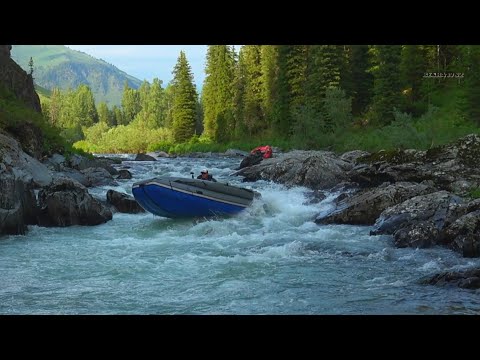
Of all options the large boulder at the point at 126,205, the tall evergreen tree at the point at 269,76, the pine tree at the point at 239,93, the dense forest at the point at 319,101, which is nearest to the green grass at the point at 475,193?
the dense forest at the point at 319,101

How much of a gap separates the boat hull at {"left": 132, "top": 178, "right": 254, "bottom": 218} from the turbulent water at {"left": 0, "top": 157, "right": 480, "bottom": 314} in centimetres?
22

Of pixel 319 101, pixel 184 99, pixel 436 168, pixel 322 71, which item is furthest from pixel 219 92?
pixel 436 168

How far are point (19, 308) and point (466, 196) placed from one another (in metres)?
7.78

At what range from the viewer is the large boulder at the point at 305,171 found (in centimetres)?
1353

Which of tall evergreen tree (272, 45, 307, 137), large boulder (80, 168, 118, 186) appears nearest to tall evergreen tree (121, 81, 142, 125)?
tall evergreen tree (272, 45, 307, 137)

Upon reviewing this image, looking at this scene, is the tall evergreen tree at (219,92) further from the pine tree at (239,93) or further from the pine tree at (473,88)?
the pine tree at (473,88)

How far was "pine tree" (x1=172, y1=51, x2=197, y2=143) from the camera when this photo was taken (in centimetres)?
3741

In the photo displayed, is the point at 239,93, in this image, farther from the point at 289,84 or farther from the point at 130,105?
the point at 130,105

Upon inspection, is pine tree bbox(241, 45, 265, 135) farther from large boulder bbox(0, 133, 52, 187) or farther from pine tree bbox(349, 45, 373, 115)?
large boulder bbox(0, 133, 52, 187)

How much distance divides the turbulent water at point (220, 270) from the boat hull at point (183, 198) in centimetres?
22

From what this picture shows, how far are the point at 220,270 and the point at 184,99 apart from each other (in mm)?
32566

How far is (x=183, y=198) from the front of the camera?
10180mm
